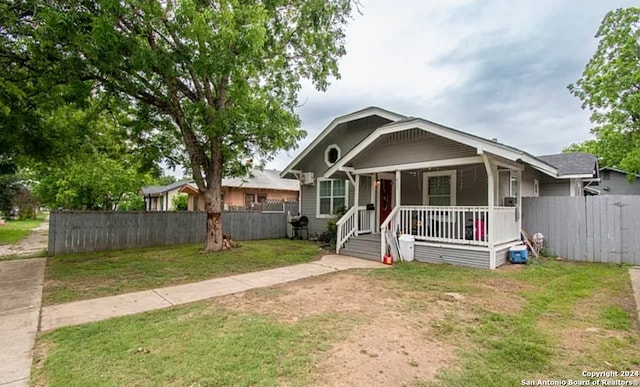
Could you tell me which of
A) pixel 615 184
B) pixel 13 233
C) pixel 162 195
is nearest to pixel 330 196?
pixel 13 233

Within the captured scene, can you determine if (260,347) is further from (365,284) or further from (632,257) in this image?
(632,257)

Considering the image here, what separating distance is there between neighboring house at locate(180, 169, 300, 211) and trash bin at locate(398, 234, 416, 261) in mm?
12751

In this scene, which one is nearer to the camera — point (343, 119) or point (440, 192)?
point (440, 192)

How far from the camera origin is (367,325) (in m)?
3.96

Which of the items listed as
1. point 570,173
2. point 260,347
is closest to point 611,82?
point 570,173

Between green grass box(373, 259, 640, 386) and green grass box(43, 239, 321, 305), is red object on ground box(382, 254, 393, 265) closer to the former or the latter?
green grass box(373, 259, 640, 386)

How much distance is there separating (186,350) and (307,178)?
1083 cm

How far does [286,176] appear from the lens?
14.9m

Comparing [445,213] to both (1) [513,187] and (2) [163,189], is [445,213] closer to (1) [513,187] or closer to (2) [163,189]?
(1) [513,187]

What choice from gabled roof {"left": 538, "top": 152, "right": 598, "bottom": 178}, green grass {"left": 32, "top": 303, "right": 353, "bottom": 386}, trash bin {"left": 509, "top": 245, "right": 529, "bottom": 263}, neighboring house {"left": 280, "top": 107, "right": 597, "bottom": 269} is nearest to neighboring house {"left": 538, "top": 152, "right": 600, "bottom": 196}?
gabled roof {"left": 538, "top": 152, "right": 598, "bottom": 178}

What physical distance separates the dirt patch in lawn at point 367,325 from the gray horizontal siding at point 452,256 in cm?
257

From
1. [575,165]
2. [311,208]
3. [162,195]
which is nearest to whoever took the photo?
[575,165]

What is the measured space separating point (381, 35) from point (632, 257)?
9357mm

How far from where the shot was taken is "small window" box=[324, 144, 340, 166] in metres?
13.0
